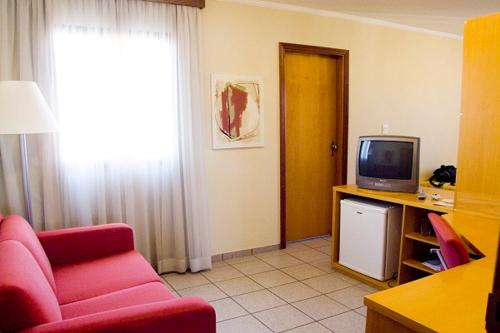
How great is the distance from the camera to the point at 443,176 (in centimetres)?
495

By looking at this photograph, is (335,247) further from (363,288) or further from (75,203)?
(75,203)

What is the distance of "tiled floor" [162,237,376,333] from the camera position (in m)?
2.55

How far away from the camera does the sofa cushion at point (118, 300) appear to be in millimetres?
1851

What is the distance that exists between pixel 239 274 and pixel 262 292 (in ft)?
1.37

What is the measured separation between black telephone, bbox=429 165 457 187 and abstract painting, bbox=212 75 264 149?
263 centimetres

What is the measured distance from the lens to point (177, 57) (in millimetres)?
3232

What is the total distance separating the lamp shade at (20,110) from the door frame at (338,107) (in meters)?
2.29

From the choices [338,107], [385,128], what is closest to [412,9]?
[338,107]

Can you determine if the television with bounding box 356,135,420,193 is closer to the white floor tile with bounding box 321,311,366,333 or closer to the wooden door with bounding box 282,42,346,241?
the wooden door with bounding box 282,42,346,241

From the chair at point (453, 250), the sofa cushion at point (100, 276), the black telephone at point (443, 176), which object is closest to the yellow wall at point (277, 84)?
the black telephone at point (443, 176)

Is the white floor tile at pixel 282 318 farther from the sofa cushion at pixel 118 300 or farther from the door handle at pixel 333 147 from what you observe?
the door handle at pixel 333 147

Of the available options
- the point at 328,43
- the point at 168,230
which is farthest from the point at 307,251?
the point at 328,43

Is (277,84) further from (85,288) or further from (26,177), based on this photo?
(85,288)

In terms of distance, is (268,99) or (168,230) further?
(268,99)
